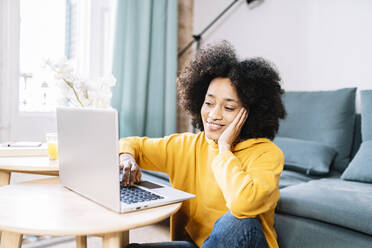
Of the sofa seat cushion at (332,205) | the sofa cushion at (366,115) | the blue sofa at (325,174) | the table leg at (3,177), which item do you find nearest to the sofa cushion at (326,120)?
the blue sofa at (325,174)

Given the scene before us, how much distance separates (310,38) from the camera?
2.38m

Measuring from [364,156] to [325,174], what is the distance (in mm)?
251

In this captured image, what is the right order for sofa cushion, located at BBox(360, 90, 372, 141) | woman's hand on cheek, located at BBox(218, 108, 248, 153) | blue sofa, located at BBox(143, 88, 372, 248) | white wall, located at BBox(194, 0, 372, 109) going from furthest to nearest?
1. white wall, located at BBox(194, 0, 372, 109)
2. sofa cushion, located at BBox(360, 90, 372, 141)
3. blue sofa, located at BBox(143, 88, 372, 248)
4. woman's hand on cheek, located at BBox(218, 108, 248, 153)

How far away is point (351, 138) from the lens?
1979mm

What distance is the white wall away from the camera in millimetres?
2143

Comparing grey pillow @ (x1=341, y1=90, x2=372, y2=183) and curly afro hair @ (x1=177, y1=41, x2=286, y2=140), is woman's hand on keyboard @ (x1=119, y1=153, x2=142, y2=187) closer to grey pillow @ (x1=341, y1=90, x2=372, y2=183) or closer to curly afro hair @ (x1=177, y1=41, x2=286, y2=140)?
curly afro hair @ (x1=177, y1=41, x2=286, y2=140)

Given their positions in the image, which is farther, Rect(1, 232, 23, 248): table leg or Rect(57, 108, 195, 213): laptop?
Rect(1, 232, 23, 248): table leg

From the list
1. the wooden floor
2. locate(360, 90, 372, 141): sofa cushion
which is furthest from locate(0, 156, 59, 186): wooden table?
locate(360, 90, 372, 141): sofa cushion

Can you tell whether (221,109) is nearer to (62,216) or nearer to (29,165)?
(62,216)

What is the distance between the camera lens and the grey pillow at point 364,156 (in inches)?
62.9

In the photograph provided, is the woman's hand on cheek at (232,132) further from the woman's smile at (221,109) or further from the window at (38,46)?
the window at (38,46)

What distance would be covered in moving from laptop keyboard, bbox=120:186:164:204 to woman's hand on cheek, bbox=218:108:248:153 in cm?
26

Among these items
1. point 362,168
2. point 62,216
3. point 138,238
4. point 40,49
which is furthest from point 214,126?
point 40,49

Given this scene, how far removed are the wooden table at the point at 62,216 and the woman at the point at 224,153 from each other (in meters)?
0.17
